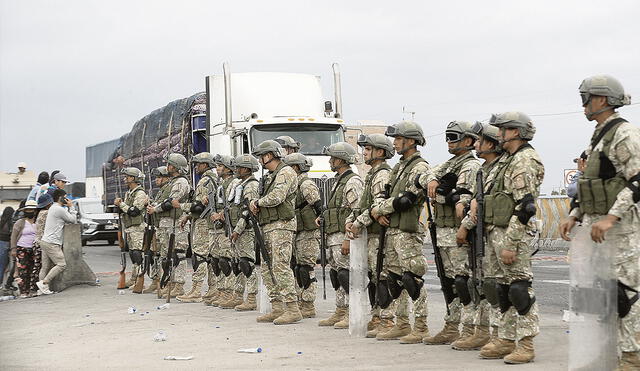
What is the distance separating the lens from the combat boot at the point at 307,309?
12.1m

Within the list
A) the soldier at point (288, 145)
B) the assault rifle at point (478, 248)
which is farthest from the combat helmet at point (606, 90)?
the soldier at point (288, 145)

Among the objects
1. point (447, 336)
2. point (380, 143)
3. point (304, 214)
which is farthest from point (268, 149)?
point (447, 336)

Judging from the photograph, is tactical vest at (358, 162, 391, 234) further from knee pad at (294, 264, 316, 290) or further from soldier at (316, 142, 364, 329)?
knee pad at (294, 264, 316, 290)

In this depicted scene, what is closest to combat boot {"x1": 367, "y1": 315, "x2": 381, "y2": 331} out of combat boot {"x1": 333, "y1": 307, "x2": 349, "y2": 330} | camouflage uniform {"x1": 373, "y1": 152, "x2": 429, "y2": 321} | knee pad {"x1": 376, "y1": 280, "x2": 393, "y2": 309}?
knee pad {"x1": 376, "y1": 280, "x2": 393, "y2": 309}

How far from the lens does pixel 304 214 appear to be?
11.9 meters

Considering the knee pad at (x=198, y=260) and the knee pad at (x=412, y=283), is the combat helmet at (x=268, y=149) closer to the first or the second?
the knee pad at (x=412, y=283)

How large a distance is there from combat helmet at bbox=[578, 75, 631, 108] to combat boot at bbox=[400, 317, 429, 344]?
10.6 ft

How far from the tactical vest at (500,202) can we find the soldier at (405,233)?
130cm

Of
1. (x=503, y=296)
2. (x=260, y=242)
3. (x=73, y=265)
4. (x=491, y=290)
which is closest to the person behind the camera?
(x=503, y=296)

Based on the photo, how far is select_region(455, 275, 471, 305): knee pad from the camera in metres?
8.70

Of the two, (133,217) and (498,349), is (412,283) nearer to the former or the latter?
(498,349)

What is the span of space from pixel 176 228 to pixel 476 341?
7234mm

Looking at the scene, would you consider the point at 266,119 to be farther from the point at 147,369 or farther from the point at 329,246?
the point at 147,369

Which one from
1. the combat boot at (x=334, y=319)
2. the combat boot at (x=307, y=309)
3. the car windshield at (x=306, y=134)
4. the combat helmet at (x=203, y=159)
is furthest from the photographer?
the car windshield at (x=306, y=134)
